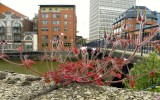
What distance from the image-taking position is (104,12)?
12106 centimetres

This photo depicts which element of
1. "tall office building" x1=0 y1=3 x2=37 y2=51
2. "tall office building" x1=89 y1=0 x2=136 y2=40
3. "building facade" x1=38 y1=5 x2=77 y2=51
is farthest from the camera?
"tall office building" x1=89 y1=0 x2=136 y2=40

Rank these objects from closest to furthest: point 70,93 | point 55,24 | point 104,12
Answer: point 70,93 → point 55,24 → point 104,12

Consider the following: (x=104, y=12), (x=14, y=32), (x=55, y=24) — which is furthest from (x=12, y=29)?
(x=104, y=12)

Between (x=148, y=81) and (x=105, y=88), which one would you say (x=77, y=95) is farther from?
(x=148, y=81)

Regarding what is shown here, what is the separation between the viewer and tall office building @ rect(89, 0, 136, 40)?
114 m

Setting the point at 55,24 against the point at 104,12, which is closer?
the point at 55,24

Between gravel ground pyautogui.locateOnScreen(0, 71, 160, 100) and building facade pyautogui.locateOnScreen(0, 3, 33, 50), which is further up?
building facade pyautogui.locateOnScreen(0, 3, 33, 50)

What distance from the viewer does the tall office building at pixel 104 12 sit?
11436 cm

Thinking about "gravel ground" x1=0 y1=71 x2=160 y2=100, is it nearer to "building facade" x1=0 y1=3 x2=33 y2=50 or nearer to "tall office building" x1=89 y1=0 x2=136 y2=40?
"building facade" x1=0 y1=3 x2=33 y2=50

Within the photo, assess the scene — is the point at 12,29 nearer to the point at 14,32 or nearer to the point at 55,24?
the point at 14,32

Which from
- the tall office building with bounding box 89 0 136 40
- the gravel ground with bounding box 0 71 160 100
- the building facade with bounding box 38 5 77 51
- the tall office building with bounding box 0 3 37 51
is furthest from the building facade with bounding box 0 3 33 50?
the tall office building with bounding box 89 0 136 40

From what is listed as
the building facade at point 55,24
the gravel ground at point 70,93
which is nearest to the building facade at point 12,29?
the building facade at point 55,24

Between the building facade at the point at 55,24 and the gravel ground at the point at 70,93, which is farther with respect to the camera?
the building facade at the point at 55,24

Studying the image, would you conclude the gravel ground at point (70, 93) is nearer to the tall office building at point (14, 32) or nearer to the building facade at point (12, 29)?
the tall office building at point (14, 32)
